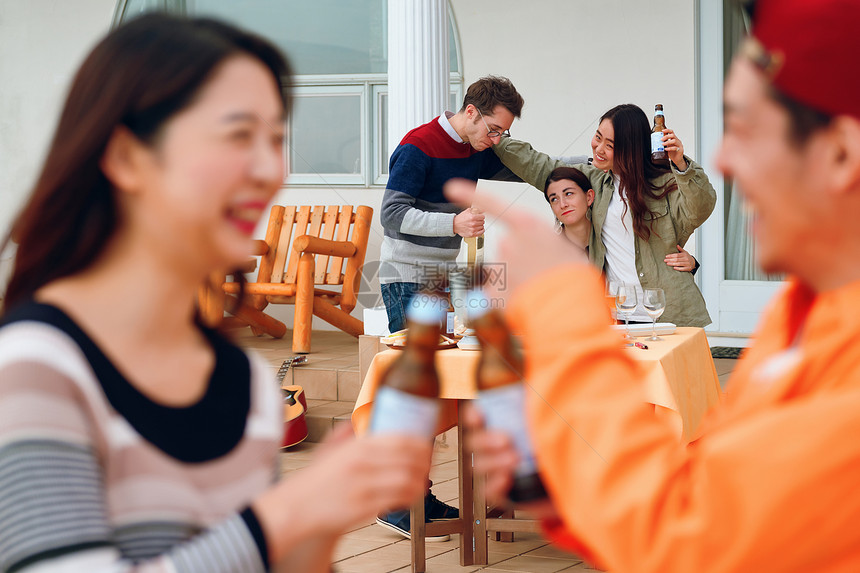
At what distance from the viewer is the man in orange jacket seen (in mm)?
589

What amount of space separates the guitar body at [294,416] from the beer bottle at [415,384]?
127 inches

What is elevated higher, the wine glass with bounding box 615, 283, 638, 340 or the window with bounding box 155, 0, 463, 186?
the window with bounding box 155, 0, 463, 186

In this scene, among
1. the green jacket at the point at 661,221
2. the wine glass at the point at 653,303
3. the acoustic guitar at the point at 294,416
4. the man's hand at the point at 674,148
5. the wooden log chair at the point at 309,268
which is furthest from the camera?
the wooden log chair at the point at 309,268

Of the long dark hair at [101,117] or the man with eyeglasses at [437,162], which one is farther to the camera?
the man with eyeglasses at [437,162]

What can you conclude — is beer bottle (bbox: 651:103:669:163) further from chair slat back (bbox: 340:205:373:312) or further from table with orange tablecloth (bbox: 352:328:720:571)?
chair slat back (bbox: 340:205:373:312)

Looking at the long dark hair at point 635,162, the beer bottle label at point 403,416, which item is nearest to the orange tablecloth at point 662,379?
the long dark hair at point 635,162

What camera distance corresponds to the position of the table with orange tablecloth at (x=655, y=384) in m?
2.45

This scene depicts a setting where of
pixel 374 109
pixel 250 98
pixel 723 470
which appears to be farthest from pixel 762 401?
pixel 374 109

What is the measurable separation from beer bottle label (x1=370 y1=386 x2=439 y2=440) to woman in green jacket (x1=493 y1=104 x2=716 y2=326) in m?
2.66

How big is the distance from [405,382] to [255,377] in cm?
16

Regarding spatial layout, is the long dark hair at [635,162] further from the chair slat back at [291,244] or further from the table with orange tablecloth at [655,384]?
the chair slat back at [291,244]

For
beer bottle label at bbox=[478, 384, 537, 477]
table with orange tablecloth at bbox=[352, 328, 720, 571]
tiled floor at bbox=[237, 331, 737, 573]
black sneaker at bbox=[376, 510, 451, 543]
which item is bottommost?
tiled floor at bbox=[237, 331, 737, 573]

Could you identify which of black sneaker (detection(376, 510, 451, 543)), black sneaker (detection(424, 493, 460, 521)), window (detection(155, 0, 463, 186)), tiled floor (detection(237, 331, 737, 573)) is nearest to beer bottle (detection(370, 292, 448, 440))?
tiled floor (detection(237, 331, 737, 573))

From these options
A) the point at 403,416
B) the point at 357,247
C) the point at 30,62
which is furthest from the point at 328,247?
the point at 403,416
